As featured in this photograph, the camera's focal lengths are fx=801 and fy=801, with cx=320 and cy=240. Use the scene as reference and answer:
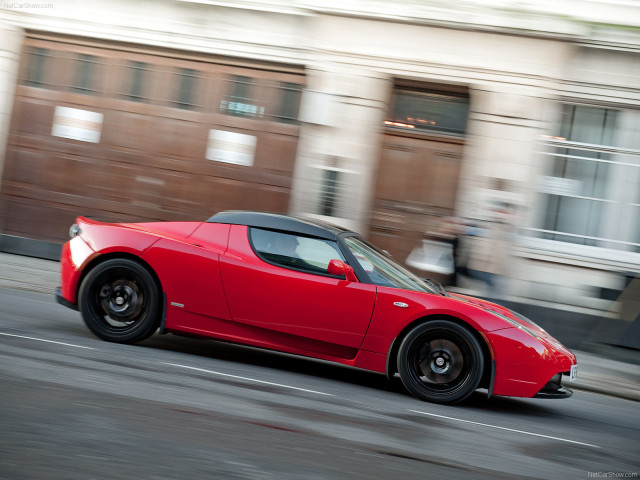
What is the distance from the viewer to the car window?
6516mm

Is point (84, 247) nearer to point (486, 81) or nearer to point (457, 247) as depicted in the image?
point (457, 247)

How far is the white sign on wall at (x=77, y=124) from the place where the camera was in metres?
13.4

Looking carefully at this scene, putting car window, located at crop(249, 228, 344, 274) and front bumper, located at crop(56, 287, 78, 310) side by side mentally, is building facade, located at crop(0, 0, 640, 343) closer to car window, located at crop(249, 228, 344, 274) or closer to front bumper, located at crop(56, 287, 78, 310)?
car window, located at crop(249, 228, 344, 274)

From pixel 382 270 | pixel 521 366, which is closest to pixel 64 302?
pixel 382 270

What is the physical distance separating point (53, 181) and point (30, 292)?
164 inches

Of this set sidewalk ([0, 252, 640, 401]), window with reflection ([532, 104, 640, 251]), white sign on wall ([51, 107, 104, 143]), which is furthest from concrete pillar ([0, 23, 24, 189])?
window with reflection ([532, 104, 640, 251])

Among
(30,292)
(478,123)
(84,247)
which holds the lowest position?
(30,292)

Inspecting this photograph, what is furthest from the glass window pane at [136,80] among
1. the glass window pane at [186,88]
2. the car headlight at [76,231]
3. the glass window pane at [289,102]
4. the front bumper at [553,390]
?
the front bumper at [553,390]

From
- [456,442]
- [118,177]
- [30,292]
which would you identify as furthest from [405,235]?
[456,442]

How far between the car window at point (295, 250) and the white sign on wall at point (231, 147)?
6478mm

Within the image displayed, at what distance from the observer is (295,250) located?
661cm

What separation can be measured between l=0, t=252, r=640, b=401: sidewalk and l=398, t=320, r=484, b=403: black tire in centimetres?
274

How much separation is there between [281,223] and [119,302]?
5.06 ft

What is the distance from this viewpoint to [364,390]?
642 centimetres
